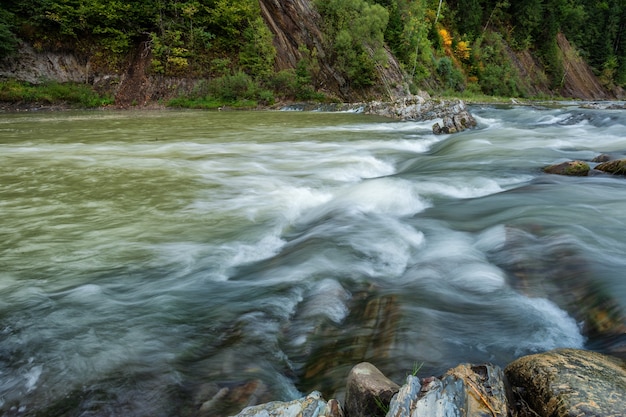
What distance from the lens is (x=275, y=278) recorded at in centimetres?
386

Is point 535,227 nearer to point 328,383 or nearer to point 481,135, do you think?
point 328,383

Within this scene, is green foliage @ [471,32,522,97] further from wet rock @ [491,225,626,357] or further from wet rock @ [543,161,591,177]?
wet rock @ [491,225,626,357]

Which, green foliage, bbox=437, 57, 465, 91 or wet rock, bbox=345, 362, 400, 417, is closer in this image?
wet rock, bbox=345, 362, 400, 417

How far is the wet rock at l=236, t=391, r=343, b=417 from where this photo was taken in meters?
1.70

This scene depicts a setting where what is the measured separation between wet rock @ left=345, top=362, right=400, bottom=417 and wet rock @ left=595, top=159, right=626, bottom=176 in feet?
24.7

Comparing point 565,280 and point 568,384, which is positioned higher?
point 568,384

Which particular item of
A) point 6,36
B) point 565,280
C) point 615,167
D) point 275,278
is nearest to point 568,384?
point 565,280

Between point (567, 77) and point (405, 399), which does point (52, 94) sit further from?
point (567, 77)

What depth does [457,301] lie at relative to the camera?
3.41 metres

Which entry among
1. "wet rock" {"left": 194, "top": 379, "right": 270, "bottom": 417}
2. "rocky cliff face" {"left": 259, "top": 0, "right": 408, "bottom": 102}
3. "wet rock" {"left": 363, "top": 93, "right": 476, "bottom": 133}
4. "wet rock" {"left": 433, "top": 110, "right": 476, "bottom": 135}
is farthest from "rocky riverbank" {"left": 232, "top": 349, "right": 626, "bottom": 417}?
"rocky cliff face" {"left": 259, "top": 0, "right": 408, "bottom": 102}

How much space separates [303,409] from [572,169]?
292 inches

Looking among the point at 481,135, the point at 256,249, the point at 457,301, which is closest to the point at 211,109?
the point at 481,135

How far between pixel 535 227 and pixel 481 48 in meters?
56.7

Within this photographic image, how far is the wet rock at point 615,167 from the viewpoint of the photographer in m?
7.14
